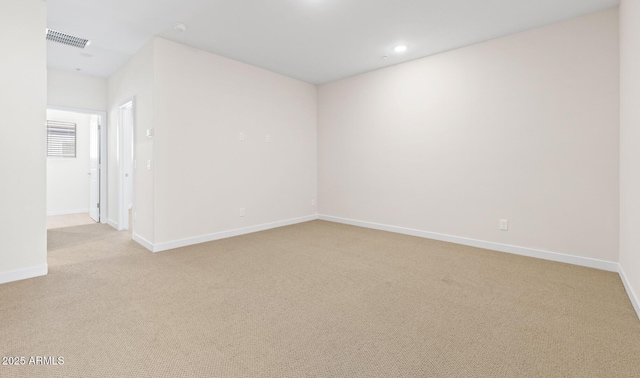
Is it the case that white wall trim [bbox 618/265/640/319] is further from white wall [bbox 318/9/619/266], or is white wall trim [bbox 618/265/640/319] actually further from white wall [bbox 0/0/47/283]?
white wall [bbox 0/0/47/283]

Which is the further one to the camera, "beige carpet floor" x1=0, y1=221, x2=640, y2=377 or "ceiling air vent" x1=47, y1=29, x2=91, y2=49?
"ceiling air vent" x1=47, y1=29, x2=91, y2=49

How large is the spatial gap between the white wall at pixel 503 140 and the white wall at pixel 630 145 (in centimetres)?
25

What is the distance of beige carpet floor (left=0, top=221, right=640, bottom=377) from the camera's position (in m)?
1.57

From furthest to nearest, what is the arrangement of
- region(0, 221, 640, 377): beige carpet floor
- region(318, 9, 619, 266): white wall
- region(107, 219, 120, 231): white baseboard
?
region(107, 219, 120, 231): white baseboard, region(318, 9, 619, 266): white wall, region(0, 221, 640, 377): beige carpet floor

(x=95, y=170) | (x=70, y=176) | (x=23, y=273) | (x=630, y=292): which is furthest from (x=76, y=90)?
(x=630, y=292)

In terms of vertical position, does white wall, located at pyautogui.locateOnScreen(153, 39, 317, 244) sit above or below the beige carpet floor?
above

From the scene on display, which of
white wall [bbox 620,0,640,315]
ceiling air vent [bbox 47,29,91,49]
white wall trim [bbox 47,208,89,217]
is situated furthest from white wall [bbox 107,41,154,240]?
white wall [bbox 620,0,640,315]

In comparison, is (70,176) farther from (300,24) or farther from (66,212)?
(300,24)

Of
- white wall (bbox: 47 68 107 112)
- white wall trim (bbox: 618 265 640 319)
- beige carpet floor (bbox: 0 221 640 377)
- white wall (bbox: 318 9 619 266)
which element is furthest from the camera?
white wall (bbox: 47 68 107 112)

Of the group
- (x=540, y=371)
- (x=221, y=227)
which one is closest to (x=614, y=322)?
(x=540, y=371)

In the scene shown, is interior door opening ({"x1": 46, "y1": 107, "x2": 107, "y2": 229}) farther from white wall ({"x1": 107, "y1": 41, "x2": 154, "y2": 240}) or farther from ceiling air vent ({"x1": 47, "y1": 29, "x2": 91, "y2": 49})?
ceiling air vent ({"x1": 47, "y1": 29, "x2": 91, "y2": 49})

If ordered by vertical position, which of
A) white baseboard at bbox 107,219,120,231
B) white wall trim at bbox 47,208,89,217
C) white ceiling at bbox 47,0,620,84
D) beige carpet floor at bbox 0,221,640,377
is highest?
white ceiling at bbox 47,0,620,84

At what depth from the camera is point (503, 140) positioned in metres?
3.63

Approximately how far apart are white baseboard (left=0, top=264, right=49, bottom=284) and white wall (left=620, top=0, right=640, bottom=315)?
197 inches
